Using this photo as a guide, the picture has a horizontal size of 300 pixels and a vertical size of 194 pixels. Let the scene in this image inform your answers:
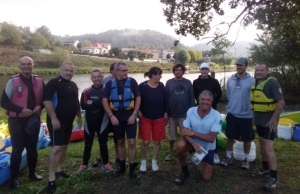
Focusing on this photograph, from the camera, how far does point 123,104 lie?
169 inches

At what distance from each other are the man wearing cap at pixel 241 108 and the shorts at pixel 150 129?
4.11 ft

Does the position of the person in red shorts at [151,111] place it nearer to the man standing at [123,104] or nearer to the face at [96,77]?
the man standing at [123,104]

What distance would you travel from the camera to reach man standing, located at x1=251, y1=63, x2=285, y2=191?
3.95 meters

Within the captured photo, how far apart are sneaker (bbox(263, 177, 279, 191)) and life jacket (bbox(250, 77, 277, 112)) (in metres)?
1.03

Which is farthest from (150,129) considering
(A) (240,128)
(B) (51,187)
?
(B) (51,187)

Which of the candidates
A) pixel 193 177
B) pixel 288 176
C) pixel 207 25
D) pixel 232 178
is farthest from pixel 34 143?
pixel 207 25

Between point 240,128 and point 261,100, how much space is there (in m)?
0.74

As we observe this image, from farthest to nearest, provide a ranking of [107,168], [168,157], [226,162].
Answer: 1. [168,157]
2. [226,162]
3. [107,168]

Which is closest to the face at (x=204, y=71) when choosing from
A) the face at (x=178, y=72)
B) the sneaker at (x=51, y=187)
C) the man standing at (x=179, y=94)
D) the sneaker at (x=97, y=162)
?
the man standing at (x=179, y=94)

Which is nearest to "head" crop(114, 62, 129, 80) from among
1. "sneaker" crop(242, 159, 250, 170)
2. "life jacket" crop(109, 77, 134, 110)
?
"life jacket" crop(109, 77, 134, 110)

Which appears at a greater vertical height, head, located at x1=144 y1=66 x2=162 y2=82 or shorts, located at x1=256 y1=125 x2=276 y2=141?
head, located at x1=144 y1=66 x2=162 y2=82

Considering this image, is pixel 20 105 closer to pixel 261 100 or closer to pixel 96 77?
pixel 96 77

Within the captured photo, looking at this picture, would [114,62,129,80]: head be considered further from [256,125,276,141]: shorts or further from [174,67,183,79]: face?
[256,125,276,141]: shorts

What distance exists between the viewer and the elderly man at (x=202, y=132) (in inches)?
158
